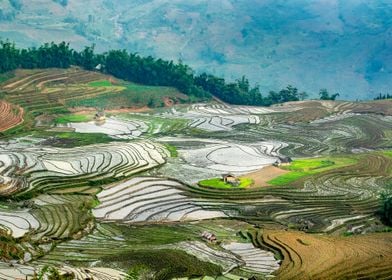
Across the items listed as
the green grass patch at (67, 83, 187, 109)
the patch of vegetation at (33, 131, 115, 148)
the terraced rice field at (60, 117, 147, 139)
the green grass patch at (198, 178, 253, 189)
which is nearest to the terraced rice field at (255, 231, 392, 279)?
the green grass patch at (198, 178, 253, 189)

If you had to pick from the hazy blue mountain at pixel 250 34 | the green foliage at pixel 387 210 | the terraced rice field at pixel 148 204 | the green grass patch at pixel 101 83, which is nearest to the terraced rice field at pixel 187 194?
the terraced rice field at pixel 148 204

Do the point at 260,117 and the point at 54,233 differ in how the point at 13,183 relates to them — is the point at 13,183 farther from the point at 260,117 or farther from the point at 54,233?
the point at 260,117

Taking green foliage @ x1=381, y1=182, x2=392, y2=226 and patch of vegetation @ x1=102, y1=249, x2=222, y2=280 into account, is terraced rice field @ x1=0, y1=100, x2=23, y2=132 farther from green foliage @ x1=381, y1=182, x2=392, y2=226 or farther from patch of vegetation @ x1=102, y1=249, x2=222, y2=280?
green foliage @ x1=381, y1=182, x2=392, y2=226

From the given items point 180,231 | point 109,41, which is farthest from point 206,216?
point 109,41

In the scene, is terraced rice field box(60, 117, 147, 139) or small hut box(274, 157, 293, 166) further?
terraced rice field box(60, 117, 147, 139)

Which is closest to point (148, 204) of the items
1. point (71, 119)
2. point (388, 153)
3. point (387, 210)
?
point (387, 210)

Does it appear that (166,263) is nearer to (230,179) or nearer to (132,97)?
(230,179)
